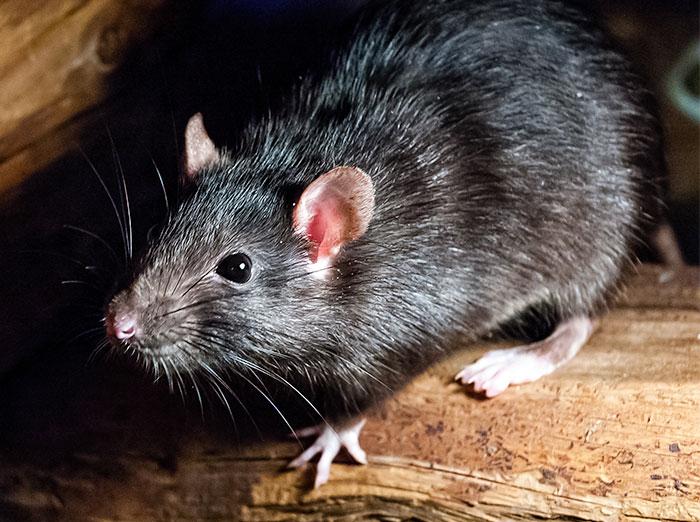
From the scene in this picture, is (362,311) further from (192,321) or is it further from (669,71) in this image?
(669,71)

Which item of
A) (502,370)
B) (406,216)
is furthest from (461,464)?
(406,216)

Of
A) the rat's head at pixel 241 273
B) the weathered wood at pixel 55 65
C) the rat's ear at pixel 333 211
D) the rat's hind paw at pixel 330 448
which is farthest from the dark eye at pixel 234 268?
the weathered wood at pixel 55 65

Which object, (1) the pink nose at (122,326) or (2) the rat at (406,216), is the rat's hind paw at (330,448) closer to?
(2) the rat at (406,216)

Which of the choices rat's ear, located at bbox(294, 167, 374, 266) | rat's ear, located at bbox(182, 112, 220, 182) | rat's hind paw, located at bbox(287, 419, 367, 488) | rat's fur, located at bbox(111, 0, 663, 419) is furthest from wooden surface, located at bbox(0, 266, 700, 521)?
rat's ear, located at bbox(182, 112, 220, 182)

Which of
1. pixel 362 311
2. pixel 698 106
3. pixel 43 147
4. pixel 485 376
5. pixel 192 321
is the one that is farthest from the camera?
pixel 698 106

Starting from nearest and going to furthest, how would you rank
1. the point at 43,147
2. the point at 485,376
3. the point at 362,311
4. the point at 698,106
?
the point at 362,311 → the point at 485,376 → the point at 43,147 → the point at 698,106

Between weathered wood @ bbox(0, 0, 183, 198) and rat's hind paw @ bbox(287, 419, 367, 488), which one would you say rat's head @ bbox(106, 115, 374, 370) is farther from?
weathered wood @ bbox(0, 0, 183, 198)

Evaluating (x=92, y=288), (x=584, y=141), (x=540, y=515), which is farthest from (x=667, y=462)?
(x=92, y=288)
